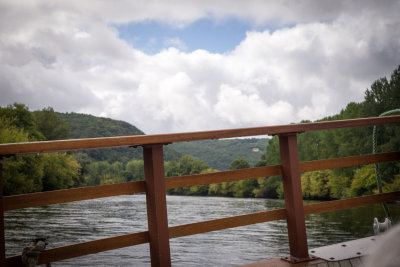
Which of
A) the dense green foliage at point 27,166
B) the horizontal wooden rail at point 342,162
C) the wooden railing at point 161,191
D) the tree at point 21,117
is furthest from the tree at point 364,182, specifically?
the tree at point 21,117

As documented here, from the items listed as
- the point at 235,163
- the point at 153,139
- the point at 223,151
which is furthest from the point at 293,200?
the point at 223,151

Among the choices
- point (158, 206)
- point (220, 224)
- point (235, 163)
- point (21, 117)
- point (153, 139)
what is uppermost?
point (21, 117)

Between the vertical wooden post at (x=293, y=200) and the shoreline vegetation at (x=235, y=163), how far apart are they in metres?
18.8

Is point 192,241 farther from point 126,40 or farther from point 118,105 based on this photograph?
point 126,40

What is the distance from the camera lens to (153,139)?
5.83 feet

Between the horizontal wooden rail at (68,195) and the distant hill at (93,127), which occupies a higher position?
the distant hill at (93,127)

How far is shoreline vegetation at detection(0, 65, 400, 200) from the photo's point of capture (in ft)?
92.7

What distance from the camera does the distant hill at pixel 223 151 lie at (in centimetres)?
5959

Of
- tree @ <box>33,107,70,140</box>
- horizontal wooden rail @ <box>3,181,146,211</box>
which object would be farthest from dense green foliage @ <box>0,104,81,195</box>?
horizontal wooden rail @ <box>3,181,146,211</box>

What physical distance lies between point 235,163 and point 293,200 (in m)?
53.1

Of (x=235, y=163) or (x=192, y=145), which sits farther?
→ (x=192, y=145)

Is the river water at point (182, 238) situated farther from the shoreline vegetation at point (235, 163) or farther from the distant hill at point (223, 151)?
the distant hill at point (223, 151)

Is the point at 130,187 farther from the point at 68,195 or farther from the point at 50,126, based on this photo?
the point at 50,126

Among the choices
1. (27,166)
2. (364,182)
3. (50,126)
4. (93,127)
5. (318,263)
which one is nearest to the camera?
(318,263)
